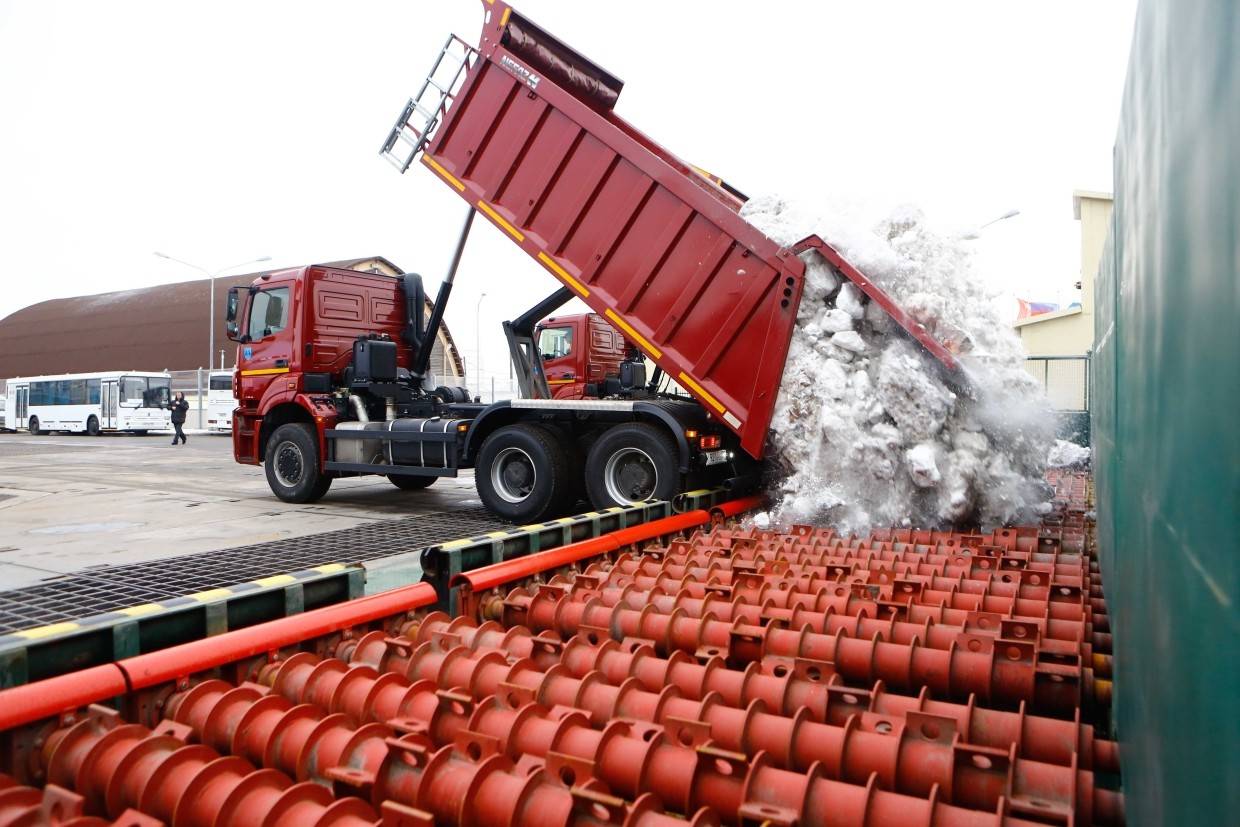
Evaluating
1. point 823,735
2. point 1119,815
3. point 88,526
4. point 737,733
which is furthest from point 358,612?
point 88,526

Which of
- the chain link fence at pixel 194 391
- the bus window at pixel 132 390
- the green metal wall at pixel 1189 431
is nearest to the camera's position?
the green metal wall at pixel 1189 431

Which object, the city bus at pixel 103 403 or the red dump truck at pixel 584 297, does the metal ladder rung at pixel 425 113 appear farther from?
the city bus at pixel 103 403

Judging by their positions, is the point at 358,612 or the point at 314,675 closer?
the point at 314,675

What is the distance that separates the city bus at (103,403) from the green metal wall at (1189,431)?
41.8 metres

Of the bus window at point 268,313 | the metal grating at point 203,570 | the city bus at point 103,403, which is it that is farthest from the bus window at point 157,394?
the metal grating at point 203,570

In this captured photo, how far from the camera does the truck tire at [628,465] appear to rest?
26.1 ft

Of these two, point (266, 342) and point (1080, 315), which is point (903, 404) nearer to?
point (266, 342)

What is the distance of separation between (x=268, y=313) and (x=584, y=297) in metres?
5.12

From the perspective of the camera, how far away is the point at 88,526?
9.16m

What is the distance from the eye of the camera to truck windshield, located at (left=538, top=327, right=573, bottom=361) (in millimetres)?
13719

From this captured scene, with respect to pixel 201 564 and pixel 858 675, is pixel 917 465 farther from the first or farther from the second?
pixel 201 564

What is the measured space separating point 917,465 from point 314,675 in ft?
15.2

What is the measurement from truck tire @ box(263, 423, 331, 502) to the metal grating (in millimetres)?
1915

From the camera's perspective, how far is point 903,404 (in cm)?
646
